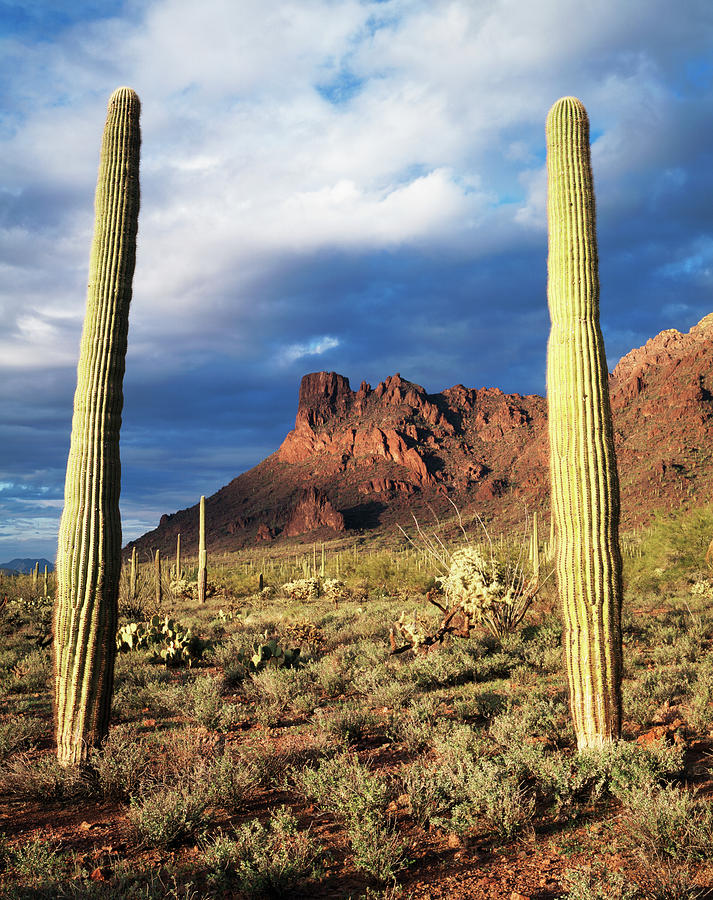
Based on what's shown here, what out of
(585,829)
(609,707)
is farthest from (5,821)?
(609,707)

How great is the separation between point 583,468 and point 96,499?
4.84 m

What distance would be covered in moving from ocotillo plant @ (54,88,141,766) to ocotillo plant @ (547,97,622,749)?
14.8 ft

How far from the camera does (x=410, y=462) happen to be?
3425 inches

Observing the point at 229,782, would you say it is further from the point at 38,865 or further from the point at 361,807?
the point at 38,865

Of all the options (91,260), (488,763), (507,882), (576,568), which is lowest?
(507,882)

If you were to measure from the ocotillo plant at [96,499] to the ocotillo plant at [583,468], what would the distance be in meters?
4.51

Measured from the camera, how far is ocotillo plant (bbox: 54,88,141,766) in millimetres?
6207

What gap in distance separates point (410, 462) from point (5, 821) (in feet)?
271

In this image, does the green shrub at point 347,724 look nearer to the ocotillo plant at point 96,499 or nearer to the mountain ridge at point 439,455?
the ocotillo plant at point 96,499

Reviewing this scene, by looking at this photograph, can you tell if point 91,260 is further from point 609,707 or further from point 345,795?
point 609,707

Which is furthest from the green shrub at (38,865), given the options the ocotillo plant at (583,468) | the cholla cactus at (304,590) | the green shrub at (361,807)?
the cholla cactus at (304,590)

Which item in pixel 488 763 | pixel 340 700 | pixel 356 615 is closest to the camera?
pixel 488 763

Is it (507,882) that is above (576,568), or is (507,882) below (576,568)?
below

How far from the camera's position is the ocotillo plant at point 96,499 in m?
6.21
